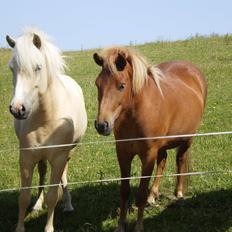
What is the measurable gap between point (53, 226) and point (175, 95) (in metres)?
2.09

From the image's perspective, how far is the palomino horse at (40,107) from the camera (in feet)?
12.5

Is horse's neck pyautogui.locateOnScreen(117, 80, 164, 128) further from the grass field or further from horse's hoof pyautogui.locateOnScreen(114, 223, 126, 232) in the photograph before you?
the grass field

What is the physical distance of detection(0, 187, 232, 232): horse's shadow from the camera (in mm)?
4742

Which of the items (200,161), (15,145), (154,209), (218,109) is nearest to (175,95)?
(154,209)

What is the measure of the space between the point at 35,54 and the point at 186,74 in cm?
271

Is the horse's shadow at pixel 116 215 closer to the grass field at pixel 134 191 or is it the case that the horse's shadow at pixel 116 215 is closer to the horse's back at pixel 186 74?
the grass field at pixel 134 191

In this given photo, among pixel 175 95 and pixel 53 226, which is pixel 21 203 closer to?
pixel 53 226

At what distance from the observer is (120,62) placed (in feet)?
13.1

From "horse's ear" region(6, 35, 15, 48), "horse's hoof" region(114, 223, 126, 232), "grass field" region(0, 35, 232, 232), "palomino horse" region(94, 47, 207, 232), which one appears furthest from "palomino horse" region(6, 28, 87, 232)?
"horse's hoof" region(114, 223, 126, 232)

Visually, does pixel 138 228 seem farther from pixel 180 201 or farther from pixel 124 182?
pixel 180 201

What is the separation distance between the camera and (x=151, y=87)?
14.9 ft

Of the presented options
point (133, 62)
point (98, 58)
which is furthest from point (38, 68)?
point (133, 62)

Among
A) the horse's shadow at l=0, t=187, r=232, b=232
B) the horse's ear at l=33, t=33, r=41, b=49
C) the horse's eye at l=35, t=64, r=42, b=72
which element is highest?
the horse's ear at l=33, t=33, r=41, b=49

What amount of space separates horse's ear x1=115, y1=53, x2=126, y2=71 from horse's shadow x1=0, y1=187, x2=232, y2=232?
6.13ft
